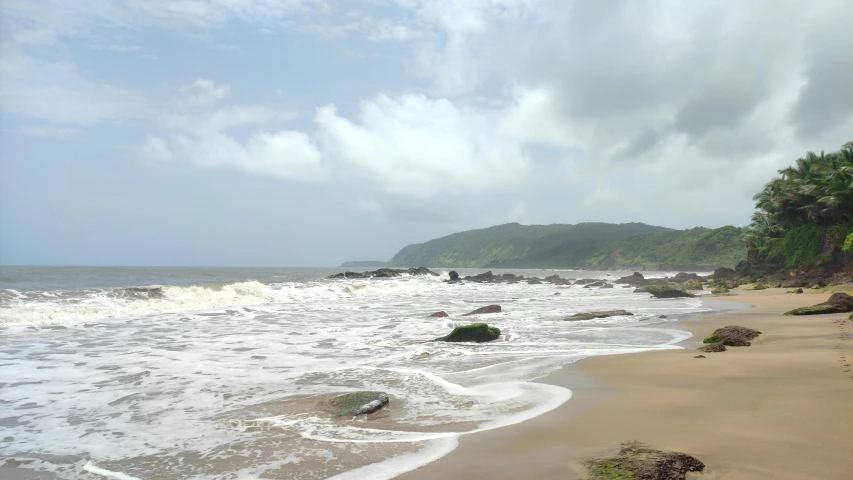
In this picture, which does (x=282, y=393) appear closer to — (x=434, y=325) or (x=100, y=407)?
(x=100, y=407)

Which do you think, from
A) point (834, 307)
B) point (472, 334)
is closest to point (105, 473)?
point (472, 334)

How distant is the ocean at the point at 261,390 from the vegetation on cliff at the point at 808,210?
77.8 ft

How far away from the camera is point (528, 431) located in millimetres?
4992

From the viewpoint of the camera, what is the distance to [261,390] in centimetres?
718

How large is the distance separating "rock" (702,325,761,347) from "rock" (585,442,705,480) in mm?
6970

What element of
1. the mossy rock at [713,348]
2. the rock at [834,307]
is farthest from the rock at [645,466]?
the rock at [834,307]

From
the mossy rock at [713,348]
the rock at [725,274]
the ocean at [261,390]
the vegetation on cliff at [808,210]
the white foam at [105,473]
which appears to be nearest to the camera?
the white foam at [105,473]

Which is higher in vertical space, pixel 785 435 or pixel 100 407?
pixel 785 435

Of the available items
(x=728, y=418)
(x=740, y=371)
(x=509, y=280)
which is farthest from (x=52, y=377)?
(x=509, y=280)

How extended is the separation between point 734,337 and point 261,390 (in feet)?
29.1

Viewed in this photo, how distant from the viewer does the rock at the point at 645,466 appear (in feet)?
11.5

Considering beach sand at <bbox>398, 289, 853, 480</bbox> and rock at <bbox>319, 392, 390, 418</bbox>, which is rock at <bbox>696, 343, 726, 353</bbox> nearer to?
beach sand at <bbox>398, 289, 853, 480</bbox>

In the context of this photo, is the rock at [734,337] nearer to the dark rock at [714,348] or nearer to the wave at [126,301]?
the dark rock at [714,348]

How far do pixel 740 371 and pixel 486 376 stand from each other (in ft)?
11.9
